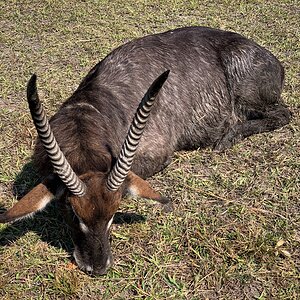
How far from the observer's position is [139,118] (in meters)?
3.35

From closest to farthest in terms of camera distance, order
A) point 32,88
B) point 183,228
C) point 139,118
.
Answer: point 32,88
point 139,118
point 183,228

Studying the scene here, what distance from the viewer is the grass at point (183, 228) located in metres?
4.14

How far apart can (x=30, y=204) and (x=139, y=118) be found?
1.20m

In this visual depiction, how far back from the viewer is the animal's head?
351 centimetres

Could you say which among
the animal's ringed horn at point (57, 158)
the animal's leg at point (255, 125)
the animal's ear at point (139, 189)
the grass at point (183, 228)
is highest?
the animal's ringed horn at point (57, 158)

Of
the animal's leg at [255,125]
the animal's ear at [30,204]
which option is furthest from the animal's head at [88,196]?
the animal's leg at [255,125]

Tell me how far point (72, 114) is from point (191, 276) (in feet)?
6.30

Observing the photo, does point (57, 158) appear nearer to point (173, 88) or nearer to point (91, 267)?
point (91, 267)

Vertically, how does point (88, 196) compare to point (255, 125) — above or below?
above

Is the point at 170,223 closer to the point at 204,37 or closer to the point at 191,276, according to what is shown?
the point at 191,276

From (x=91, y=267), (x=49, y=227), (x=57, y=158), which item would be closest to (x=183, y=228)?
(x=91, y=267)

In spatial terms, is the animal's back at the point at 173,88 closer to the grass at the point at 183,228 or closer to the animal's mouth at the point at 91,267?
the grass at the point at 183,228

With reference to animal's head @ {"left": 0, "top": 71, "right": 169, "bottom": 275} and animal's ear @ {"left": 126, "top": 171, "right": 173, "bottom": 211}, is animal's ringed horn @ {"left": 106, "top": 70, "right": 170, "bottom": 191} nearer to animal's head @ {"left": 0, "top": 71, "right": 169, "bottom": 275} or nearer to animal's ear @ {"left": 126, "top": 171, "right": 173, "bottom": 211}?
animal's head @ {"left": 0, "top": 71, "right": 169, "bottom": 275}

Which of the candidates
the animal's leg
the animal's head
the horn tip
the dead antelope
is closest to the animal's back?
the dead antelope
